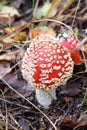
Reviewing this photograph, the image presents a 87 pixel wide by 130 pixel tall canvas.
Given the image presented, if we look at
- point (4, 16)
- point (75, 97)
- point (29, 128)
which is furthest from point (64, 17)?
point (29, 128)

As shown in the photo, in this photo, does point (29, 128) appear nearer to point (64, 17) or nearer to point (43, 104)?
point (43, 104)

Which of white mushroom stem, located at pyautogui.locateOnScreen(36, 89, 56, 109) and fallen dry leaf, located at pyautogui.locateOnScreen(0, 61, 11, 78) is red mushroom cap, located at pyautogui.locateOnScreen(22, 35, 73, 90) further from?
fallen dry leaf, located at pyautogui.locateOnScreen(0, 61, 11, 78)

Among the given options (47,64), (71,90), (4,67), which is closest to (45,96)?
(71,90)

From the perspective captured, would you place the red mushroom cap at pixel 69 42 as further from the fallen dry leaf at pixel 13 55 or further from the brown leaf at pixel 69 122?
the fallen dry leaf at pixel 13 55

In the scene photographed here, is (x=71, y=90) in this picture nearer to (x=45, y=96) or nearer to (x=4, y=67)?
(x=45, y=96)

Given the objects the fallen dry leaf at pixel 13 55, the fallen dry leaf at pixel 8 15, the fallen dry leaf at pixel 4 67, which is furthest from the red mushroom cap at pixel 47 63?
the fallen dry leaf at pixel 8 15

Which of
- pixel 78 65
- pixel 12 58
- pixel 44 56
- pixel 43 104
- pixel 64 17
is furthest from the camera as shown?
pixel 64 17
